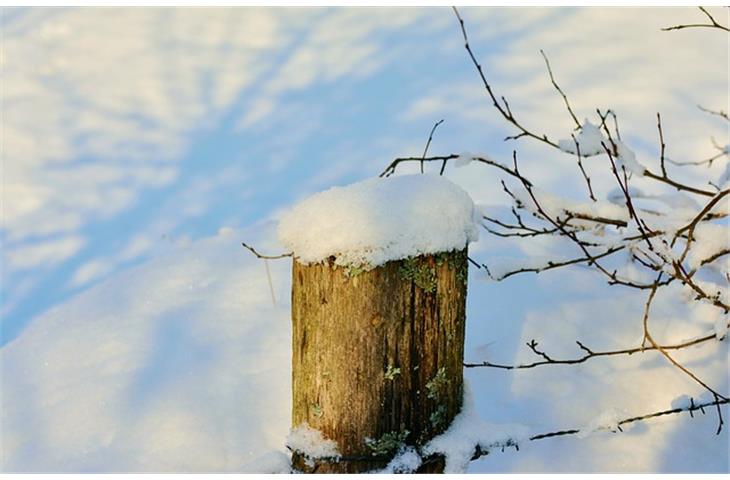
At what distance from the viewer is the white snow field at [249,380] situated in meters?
2.87

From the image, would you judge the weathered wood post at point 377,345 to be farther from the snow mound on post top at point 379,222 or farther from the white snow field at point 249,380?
the white snow field at point 249,380

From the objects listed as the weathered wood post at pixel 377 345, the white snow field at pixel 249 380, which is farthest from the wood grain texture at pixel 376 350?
the white snow field at pixel 249 380

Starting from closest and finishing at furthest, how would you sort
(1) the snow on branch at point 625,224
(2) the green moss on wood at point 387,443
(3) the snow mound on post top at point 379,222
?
(3) the snow mound on post top at point 379,222
(2) the green moss on wood at point 387,443
(1) the snow on branch at point 625,224

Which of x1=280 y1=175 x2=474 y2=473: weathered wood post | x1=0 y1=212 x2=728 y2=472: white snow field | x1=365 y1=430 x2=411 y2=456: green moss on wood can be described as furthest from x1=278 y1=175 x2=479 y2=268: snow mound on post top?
x1=0 y1=212 x2=728 y2=472: white snow field

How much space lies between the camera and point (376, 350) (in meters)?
2.12

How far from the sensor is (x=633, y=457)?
2859 millimetres

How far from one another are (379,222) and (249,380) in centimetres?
129

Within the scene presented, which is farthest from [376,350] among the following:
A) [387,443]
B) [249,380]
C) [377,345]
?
[249,380]
